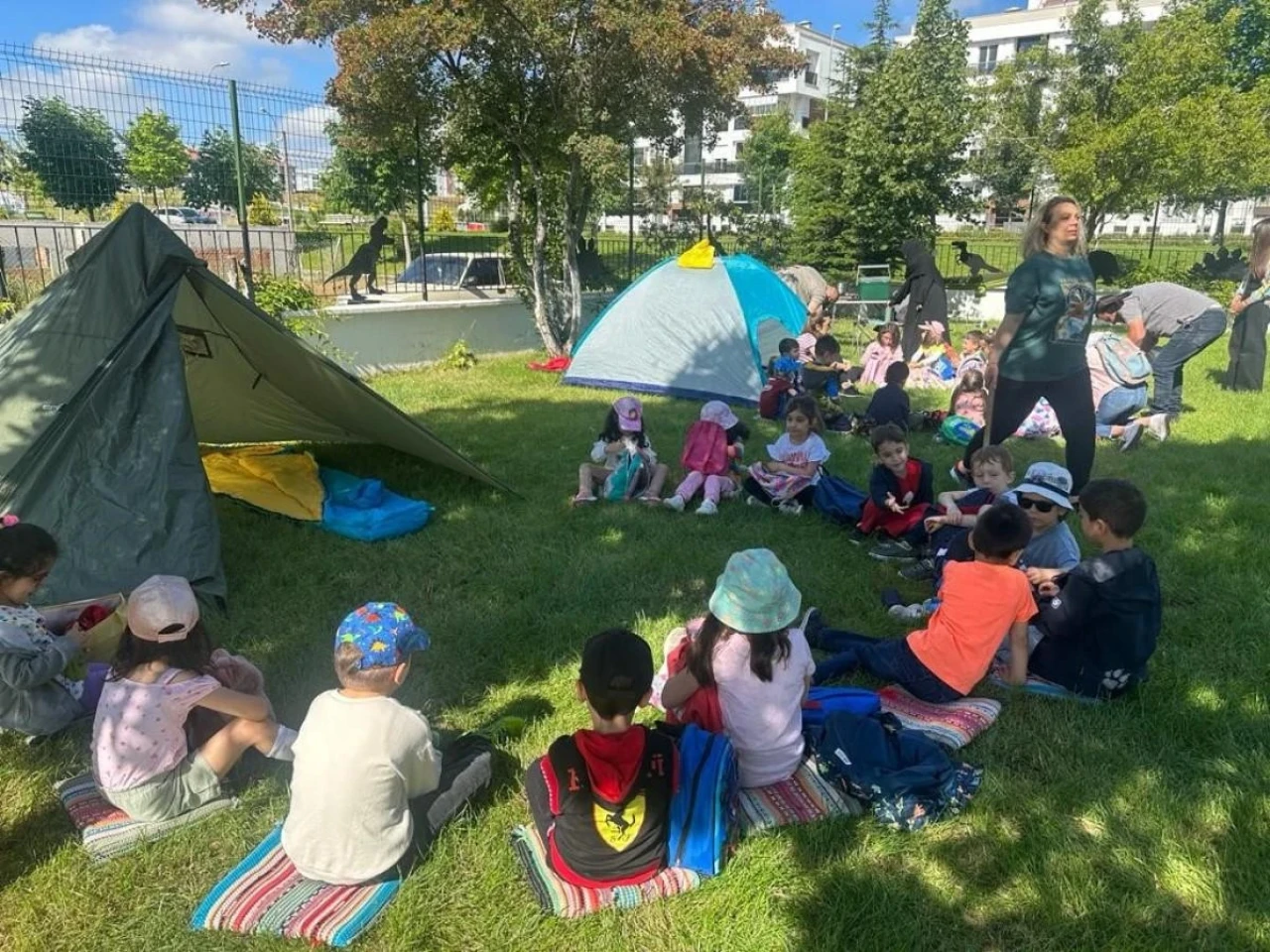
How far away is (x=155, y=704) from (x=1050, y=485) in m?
3.89

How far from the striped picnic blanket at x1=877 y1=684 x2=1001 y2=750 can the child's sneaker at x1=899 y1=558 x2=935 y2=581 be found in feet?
4.52

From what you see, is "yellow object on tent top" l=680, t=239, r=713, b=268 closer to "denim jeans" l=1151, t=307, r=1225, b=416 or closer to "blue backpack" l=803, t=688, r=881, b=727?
"denim jeans" l=1151, t=307, r=1225, b=416

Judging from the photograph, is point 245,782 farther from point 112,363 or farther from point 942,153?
point 942,153

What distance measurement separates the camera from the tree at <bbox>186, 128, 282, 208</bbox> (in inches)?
372

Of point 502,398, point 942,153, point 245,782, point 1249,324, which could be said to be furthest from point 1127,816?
point 942,153

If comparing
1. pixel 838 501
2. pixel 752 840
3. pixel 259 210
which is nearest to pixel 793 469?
pixel 838 501

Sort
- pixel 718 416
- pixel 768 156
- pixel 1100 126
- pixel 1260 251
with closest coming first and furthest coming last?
pixel 718 416 → pixel 1260 251 → pixel 1100 126 → pixel 768 156

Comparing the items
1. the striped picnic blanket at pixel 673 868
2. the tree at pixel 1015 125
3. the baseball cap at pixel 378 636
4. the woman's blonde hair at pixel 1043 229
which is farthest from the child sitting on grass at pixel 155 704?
the tree at pixel 1015 125

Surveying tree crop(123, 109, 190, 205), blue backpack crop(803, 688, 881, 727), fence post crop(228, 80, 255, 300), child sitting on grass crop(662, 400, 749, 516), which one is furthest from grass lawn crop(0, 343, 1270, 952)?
tree crop(123, 109, 190, 205)

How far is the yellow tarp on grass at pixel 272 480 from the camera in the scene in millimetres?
5715

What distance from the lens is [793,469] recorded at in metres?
6.10

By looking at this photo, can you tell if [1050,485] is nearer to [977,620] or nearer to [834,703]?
[977,620]

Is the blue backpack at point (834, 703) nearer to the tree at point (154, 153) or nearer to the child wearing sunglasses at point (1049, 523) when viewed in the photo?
the child wearing sunglasses at point (1049, 523)

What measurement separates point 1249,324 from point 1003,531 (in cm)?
843
